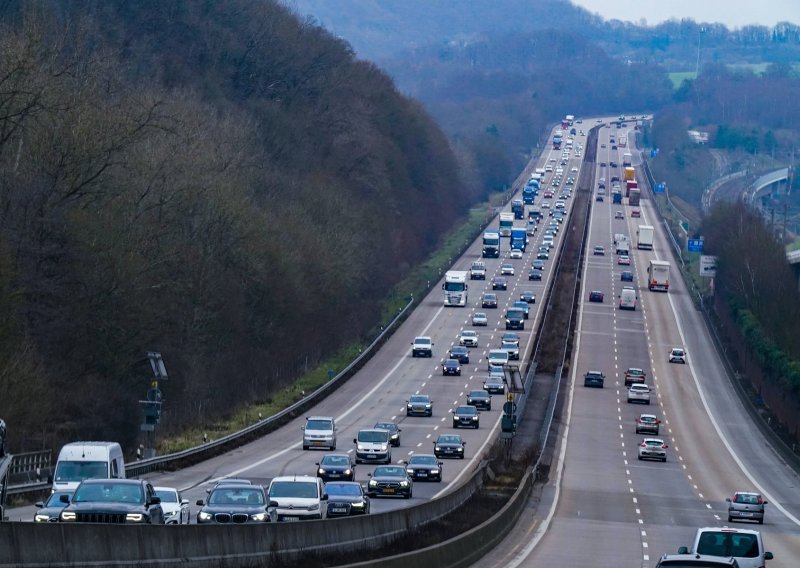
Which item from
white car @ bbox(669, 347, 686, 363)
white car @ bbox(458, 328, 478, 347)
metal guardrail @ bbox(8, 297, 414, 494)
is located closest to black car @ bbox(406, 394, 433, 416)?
metal guardrail @ bbox(8, 297, 414, 494)

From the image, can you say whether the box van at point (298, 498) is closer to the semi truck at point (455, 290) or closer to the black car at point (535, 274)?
the semi truck at point (455, 290)

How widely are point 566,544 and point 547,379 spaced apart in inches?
1909

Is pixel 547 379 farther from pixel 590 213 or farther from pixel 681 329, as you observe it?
pixel 590 213

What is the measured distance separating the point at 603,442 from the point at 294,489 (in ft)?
124

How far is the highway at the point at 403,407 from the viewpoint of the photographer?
161 feet

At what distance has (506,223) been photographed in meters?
160

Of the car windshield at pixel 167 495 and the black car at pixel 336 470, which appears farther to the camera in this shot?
the black car at pixel 336 470

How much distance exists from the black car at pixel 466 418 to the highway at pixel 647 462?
13.3 feet

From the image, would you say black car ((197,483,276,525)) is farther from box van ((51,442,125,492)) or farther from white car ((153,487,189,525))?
box van ((51,442,125,492))

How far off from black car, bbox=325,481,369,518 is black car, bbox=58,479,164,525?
35.5 feet

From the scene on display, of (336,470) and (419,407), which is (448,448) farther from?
(419,407)

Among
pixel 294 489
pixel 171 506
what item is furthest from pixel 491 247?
pixel 171 506

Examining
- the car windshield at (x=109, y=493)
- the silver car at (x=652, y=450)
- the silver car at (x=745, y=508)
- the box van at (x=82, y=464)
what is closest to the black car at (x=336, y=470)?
the silver car at (x=745, y=508)

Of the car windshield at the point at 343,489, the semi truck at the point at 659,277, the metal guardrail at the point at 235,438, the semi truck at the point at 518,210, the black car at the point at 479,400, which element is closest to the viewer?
the car windshield at the point at 343,489
